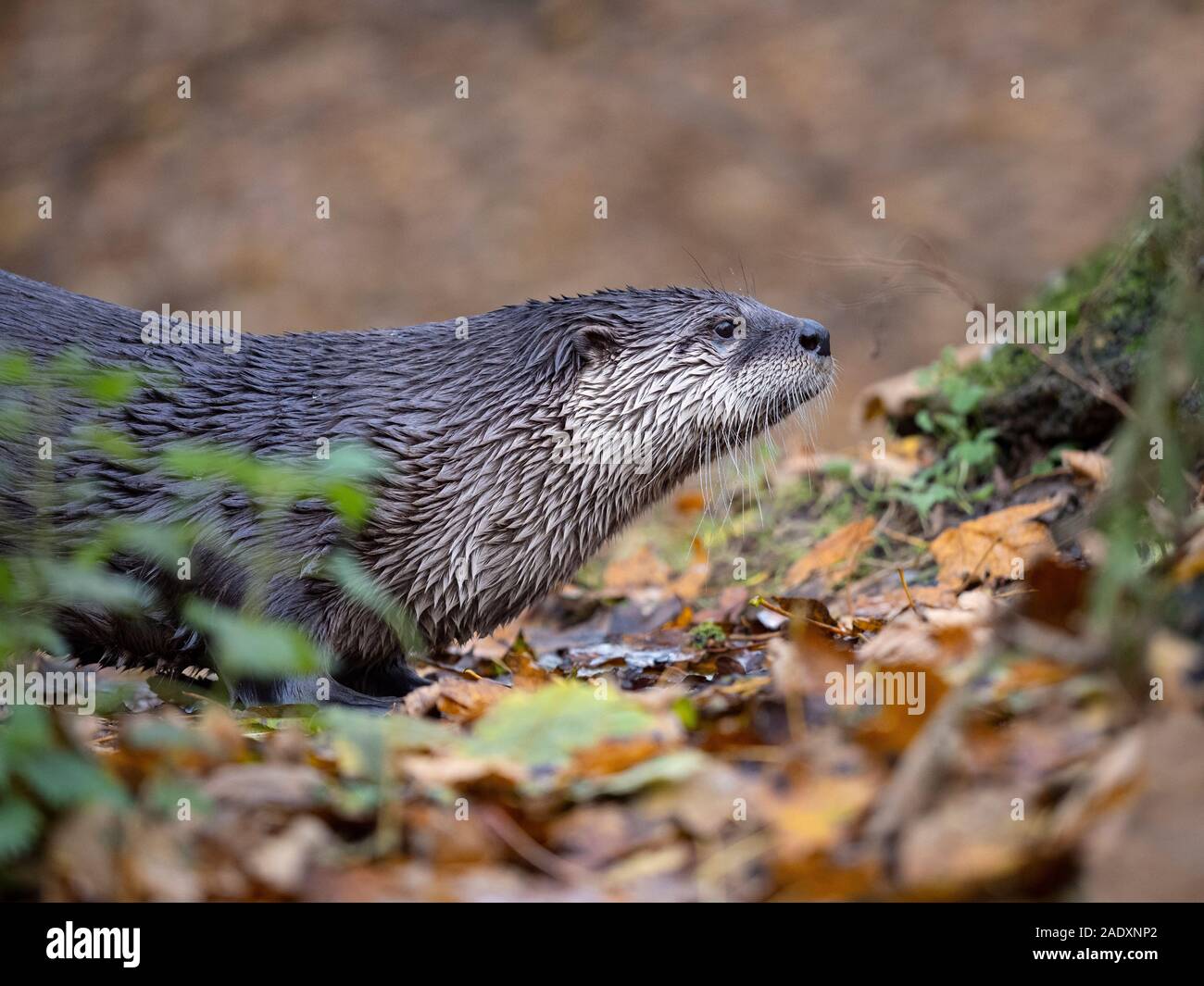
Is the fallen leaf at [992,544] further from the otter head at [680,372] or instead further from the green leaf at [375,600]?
the green leaf at [375,600]

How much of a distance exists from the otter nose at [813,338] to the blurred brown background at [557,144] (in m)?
6.87

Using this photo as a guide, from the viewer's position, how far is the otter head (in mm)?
3783

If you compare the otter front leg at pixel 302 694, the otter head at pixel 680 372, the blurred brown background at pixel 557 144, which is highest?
the blurred brown background at pixel 557 144

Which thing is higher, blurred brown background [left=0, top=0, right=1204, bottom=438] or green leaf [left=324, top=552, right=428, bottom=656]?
blurred brown background [left=0, top=0, right=1204, bottom=438]

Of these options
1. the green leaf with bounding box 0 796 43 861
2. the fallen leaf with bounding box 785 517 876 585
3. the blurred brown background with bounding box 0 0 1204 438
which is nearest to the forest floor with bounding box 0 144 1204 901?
the green leaf with bounding box 0 796 43 861

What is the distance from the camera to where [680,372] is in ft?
12.6

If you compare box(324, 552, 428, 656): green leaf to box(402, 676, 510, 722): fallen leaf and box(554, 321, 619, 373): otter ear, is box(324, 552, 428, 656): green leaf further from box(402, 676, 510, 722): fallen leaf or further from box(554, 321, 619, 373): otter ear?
box(554, 321, 619, 373): otter ear

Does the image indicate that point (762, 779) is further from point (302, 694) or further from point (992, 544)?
point (992, 544)

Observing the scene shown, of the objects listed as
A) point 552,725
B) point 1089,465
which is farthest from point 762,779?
point 1089,465

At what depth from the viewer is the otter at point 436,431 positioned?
349cm

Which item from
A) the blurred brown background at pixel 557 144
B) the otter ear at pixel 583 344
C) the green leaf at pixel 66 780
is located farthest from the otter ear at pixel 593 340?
the blurred brown background at pixel 557 144

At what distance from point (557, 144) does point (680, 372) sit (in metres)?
8.60

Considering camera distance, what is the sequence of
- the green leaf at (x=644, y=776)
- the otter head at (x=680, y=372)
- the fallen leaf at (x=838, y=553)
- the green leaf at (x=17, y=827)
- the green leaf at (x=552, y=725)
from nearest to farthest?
the green leaf at (x=17, y=827) → the green leaf at (x=644, y=776) → the green leaf at (x=552, y=725) → the otter head at (x=680, y=372) → the fallen leaf at (x=838, y=553)
